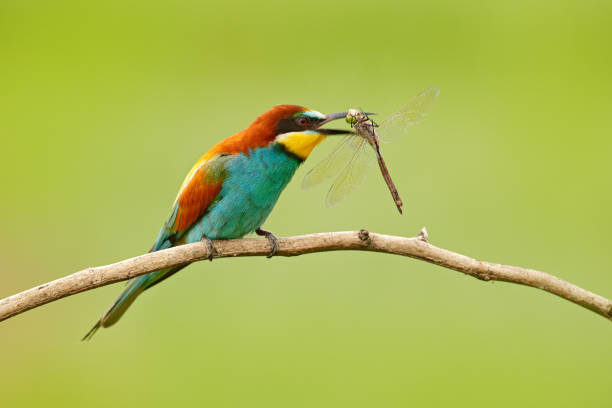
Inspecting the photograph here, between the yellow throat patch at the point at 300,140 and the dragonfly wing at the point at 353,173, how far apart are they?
16cm

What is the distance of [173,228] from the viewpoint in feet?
7.04

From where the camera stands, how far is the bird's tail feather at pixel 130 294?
199cm

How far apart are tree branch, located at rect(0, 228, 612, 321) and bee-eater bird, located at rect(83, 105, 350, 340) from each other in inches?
14.4

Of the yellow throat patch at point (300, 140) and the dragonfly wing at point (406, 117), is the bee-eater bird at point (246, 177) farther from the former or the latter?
the dragonfly wing at point (406, 117)

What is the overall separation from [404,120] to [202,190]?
785mm

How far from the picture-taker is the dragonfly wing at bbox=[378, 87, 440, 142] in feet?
7.09

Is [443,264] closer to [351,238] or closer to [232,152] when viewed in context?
[351,238]

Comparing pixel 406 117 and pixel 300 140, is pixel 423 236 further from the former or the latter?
pixel 406 117

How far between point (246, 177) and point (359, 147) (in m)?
0.44

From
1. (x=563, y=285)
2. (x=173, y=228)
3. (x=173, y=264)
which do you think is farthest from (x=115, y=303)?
(x=563, y=285)

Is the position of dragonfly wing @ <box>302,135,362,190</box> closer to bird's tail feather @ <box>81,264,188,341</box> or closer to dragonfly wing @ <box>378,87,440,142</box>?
dragonfly wing @ <box>378,87,440,142</box>

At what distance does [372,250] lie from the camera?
1635 mm

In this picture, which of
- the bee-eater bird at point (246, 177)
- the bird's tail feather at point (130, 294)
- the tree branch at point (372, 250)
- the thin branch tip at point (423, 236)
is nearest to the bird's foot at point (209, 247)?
the bee-eater bird at point (246, 177)

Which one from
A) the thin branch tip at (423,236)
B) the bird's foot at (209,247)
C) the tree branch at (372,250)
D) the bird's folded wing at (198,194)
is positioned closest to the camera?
the tree branch at (372,250)
